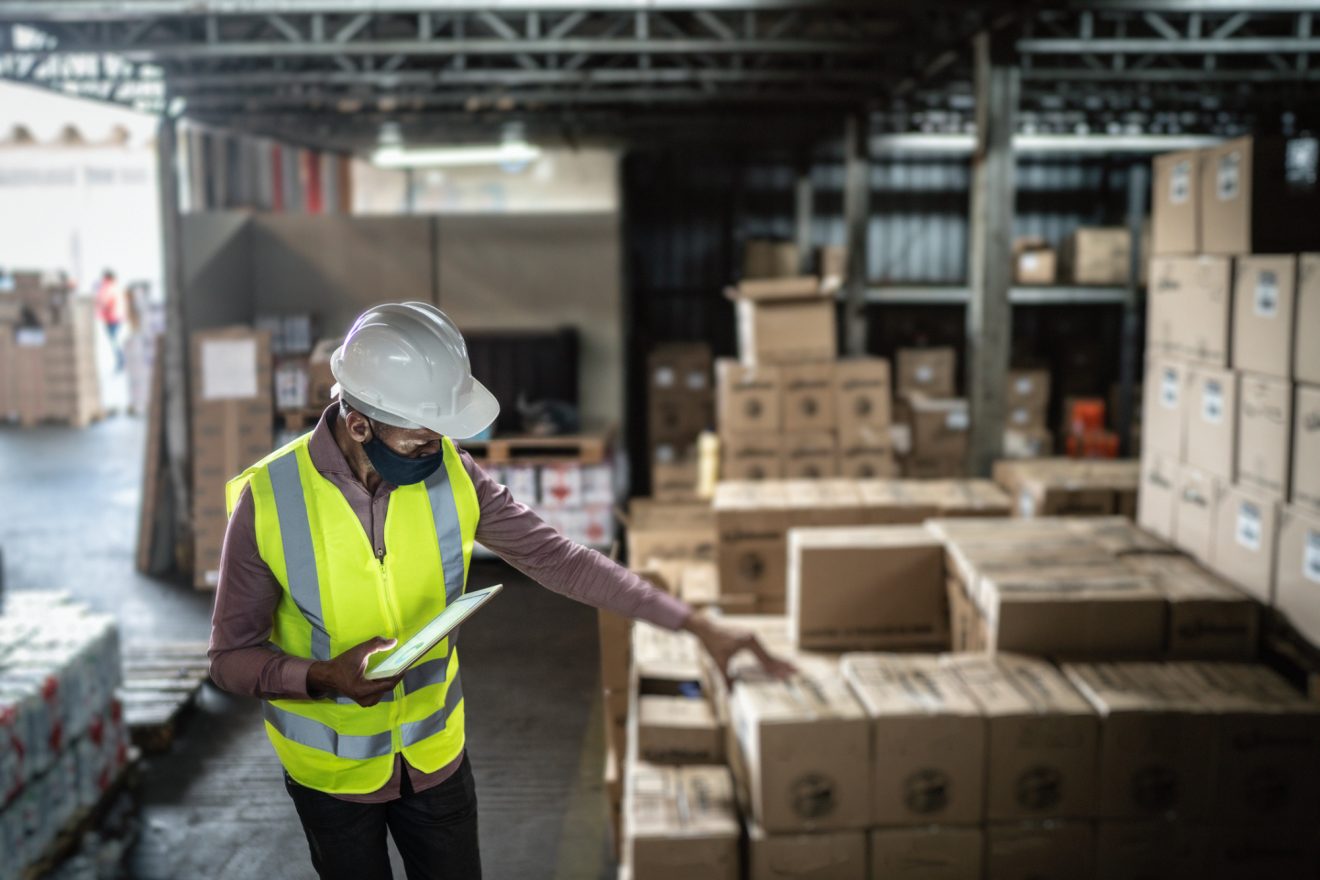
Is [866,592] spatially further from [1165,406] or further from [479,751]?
[479,751]

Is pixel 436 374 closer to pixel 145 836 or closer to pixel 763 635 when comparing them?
pixel 763 635

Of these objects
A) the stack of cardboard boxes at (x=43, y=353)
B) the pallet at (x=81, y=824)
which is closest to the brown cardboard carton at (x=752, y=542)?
the pallet at (x=81, y=824)

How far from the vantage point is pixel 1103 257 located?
39.4 feet

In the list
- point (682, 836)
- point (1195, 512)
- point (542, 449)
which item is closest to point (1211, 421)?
point (1195, 512)

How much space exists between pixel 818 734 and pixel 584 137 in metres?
12.9

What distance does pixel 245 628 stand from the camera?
2.18 metres

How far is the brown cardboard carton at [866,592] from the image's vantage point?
15.6 feet

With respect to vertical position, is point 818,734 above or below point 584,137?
below

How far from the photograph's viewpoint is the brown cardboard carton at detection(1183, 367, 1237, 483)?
464 cm

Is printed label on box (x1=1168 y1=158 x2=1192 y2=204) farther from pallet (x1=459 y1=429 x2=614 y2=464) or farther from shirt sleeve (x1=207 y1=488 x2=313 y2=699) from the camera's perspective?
pallet (x1=459 y1=429 x2=614 y2=464)

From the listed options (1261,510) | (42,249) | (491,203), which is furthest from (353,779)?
(42,249)

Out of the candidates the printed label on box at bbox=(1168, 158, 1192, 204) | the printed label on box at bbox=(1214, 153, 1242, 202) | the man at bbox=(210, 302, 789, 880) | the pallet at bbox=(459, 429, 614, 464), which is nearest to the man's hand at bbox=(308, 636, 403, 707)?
the man at bbox=(210, 302, 789, 880)

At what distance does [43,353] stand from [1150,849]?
16.8 meters

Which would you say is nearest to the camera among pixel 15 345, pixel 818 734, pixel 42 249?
pixel 818 734
